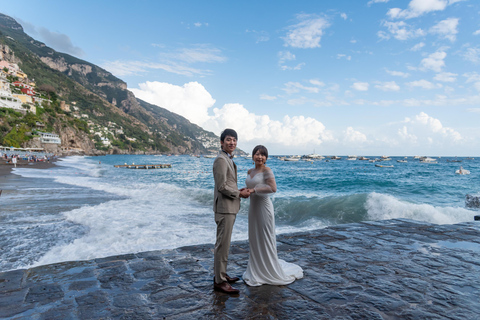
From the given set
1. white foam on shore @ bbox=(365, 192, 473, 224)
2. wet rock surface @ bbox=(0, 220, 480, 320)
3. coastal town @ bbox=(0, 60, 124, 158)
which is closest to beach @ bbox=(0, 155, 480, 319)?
wet rock surface @ bbox=(0, 220, 480, 320)

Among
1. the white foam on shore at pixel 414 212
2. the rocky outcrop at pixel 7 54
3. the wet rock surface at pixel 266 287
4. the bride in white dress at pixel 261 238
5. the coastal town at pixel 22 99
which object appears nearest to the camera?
the wet rock surface at pixel 266 287

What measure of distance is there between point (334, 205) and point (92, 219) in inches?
438

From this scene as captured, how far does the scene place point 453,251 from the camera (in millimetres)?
5582

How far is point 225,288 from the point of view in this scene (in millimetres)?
3646

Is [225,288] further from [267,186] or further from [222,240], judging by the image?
[267,186]

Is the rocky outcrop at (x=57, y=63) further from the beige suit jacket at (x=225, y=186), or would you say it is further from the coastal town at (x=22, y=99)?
the beige suit jacket at (x=225, y=186)

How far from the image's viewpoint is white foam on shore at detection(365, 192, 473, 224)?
11.9 meters

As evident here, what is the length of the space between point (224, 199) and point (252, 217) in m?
0.67

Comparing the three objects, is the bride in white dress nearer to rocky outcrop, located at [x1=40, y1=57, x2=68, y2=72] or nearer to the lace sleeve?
the lace sleeve

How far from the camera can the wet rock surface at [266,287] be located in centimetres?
316

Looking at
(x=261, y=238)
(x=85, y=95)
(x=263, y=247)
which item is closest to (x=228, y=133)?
(x=261, y=238)

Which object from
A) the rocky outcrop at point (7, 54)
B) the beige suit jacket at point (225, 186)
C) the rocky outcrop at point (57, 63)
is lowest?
the beige suit jacket at point (225, 186)

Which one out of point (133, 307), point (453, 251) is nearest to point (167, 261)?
point (133, 307)

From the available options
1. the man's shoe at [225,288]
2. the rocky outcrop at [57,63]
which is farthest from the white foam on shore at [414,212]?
the rocky outcrop at [57,63]
